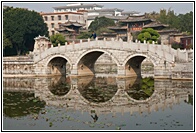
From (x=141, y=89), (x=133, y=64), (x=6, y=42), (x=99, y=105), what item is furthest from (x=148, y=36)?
(x=99, y=105)

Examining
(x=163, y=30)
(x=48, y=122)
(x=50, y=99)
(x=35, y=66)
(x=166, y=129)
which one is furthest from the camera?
(x=163, y=30)

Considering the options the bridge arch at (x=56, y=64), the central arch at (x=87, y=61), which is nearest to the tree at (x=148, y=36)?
the central arch at (x=87, y=61)

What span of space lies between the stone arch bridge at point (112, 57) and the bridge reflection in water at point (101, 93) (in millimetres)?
928

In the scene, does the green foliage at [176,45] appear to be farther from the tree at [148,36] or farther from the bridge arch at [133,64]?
the bridge arch at [133,64]

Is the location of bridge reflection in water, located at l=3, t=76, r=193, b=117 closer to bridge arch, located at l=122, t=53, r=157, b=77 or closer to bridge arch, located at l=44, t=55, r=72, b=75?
bridge arch, located at l=122, t=53, r=157, b=77

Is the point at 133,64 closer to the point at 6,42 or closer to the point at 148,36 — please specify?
the point at 148,36

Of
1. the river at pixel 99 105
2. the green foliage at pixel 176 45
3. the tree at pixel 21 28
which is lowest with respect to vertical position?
the river at pixel 99 105

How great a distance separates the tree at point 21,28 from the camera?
39.7m

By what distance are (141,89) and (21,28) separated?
2266 centimetres

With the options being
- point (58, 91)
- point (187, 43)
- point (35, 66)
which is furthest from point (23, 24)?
point (58, 91)

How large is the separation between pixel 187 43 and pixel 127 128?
2835cm

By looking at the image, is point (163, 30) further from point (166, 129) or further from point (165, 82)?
point (166, 129)

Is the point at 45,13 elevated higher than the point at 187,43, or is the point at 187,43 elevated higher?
the point at 45,13

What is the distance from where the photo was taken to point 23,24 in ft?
133
